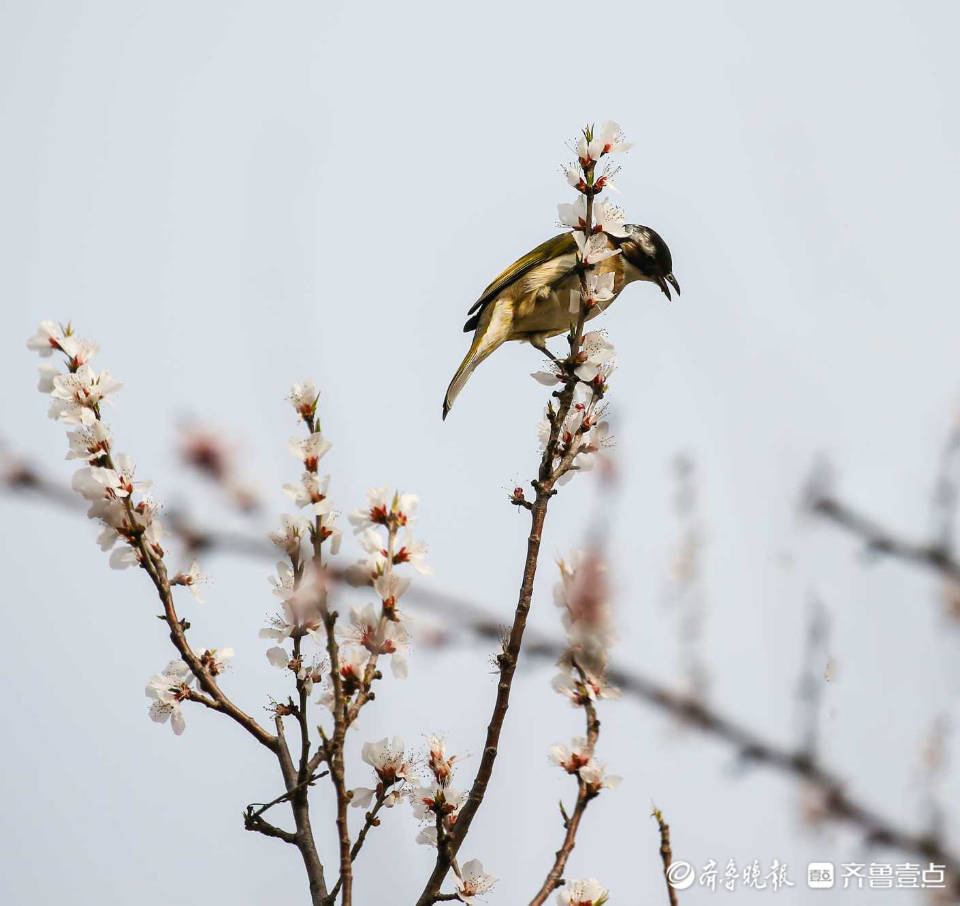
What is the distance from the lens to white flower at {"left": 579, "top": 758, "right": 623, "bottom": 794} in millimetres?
3373

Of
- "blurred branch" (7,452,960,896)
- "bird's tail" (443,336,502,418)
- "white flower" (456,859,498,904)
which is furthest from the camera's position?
"bird's tail" (443,336,502,418)

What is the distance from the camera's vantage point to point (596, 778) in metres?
3.39

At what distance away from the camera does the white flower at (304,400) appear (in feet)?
10.7

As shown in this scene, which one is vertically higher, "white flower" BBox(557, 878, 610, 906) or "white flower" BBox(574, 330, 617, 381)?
"white flower" BBox(574, 330, 617, 381)

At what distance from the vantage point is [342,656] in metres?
3.29

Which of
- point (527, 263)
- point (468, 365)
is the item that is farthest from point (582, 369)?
point (527, 263)

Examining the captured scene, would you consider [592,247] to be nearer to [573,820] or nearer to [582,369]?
[582,369]

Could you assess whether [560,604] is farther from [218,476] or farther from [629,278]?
[629,278]

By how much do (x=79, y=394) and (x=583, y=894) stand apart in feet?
7.61

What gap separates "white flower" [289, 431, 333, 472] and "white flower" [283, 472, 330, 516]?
0.17 ft

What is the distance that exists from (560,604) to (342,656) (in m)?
0.68

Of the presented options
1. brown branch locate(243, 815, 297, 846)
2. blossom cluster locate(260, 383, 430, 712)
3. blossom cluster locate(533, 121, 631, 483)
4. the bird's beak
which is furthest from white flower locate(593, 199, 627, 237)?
the bird's beak

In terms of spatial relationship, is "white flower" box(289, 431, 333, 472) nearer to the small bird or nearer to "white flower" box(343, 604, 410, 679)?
"white flower" box(343, 604, 410, 679)

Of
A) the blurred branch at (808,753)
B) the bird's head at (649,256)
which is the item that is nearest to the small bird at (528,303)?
the bird's head at (649,256)
